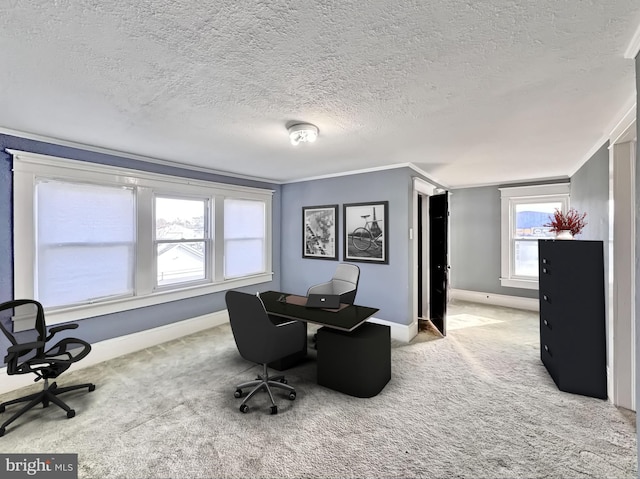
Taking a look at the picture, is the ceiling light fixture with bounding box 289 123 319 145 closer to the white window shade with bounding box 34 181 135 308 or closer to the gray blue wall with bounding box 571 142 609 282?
the white window shade with bounding box 34 181 135 308

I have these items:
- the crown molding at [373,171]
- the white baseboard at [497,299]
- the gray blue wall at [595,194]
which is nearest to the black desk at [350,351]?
the crown molding at [373,171]

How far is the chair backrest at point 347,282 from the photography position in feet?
11.4

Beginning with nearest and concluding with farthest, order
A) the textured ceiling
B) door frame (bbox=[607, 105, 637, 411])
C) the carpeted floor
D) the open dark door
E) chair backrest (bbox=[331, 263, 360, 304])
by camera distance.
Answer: the textured ceiling, the carpeted floor, door frame (bbox=[607, 105, 637, 411]), chair backrest (bbox=[331, 263, 360, 304]), the open dark door

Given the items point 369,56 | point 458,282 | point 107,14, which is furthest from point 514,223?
point 107,14

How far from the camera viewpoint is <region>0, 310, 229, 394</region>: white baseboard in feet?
8.81

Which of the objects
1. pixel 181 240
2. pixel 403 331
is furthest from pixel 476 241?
pixel 181 240

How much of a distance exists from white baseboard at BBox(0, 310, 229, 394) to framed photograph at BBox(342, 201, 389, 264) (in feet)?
7.70

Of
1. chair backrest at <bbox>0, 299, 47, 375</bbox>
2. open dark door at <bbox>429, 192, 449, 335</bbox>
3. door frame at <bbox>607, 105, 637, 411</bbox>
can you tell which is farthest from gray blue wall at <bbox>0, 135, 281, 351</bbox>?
door frame at <bbox>607, 105, 637, 411</bbox>

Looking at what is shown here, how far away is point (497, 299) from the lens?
218 inches

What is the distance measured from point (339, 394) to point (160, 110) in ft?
9.29

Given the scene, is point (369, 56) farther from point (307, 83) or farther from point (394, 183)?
point (394, 183)

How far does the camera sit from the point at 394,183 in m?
3.98

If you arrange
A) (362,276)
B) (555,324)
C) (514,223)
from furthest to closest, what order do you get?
(514,223), (362,276), (555,324)

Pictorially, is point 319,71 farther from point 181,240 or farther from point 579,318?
point 181,240
